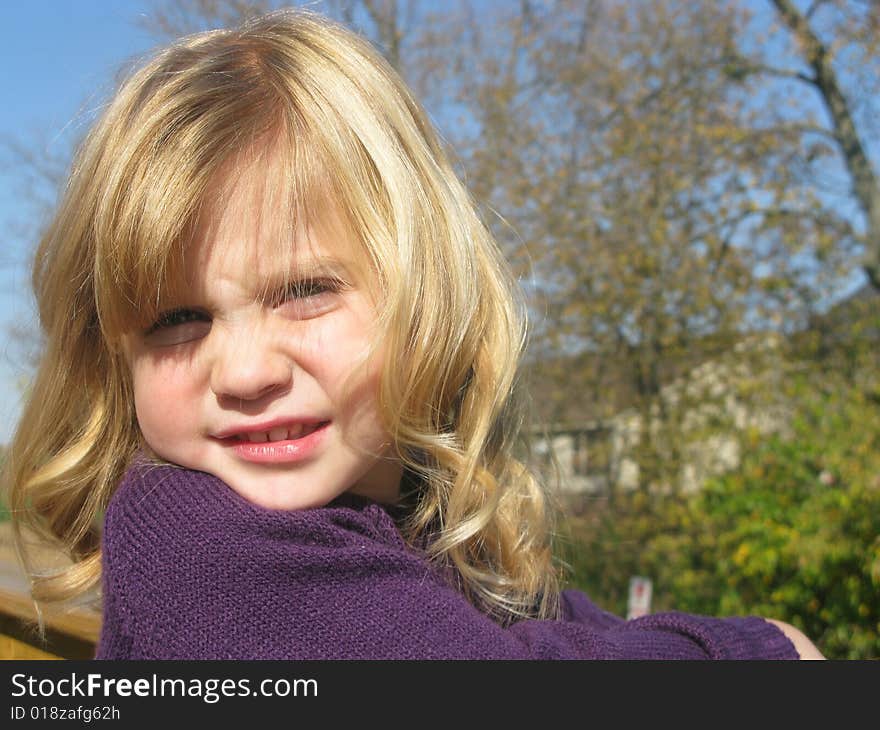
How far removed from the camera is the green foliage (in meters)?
4.38

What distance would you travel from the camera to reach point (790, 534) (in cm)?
490

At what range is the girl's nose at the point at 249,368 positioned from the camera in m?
1.00

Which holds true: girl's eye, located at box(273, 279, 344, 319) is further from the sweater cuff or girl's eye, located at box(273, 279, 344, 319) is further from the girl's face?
the sweater cuff

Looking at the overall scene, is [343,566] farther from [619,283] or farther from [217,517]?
[619,283]

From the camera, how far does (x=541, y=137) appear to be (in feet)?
26.9

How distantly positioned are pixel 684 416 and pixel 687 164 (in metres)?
2.24

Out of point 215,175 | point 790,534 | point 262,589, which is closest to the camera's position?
point 262,589

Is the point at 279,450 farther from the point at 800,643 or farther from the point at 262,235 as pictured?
the point at 800,643

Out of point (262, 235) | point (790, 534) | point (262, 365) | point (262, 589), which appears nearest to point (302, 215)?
point (262, 235)

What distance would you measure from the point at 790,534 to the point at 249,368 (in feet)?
15.1

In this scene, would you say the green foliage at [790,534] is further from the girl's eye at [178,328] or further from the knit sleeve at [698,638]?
the girl's eye at [178,328]

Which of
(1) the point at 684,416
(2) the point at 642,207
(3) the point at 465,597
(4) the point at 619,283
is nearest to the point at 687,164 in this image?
(2) the point at 642,207

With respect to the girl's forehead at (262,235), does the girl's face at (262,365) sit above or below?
below

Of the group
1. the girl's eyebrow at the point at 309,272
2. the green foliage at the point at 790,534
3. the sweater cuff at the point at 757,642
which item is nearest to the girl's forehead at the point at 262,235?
the girl's eyebrow at the point at 309,272
